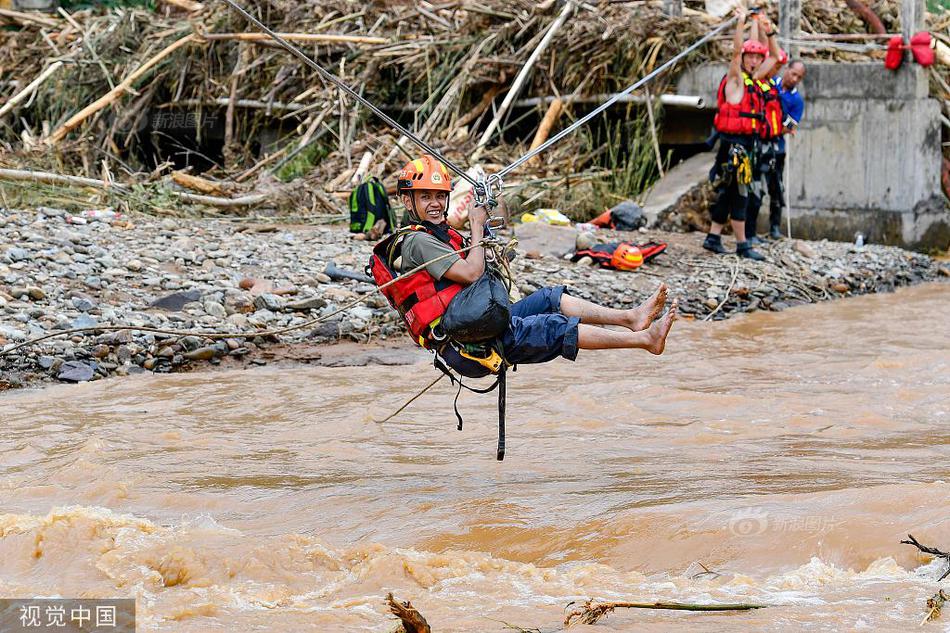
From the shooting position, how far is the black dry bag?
558 centimetres

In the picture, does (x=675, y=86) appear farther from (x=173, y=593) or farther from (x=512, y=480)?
(x=173, y=593)

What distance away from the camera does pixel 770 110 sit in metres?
12.8

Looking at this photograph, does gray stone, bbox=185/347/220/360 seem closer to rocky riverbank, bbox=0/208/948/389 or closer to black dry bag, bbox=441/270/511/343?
rocky riverbank, bbox=0/208/948/389

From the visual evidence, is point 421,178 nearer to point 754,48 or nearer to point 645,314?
point 645,314

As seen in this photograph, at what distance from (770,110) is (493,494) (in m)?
7.98

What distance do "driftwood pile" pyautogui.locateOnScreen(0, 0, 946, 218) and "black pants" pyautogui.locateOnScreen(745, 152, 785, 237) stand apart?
1.74 meters

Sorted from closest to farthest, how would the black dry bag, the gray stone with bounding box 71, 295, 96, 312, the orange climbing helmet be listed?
the black dry bag, the orange climbing helmet, the gray stone with bounding box 71, 295, 96, 312

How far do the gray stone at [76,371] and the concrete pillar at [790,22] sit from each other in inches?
370

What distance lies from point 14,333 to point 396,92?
31.0 ft

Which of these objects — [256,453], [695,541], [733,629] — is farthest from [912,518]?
[256,453]

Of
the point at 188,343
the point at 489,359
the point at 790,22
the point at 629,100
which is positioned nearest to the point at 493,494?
the point at 489,359

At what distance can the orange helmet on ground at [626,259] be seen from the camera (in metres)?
12.2

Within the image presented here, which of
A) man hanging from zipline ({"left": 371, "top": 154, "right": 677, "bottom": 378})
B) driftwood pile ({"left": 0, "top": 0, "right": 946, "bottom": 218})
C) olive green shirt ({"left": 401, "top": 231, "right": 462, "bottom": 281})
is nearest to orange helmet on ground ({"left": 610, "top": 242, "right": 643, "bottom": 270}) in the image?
driftwood pile ({"left": 0, "top": 0, "right": 946, "bottom": 218})

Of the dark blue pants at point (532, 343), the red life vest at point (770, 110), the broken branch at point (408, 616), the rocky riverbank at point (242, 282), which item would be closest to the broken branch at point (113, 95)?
the rocky riverbank at point (242, 282)
